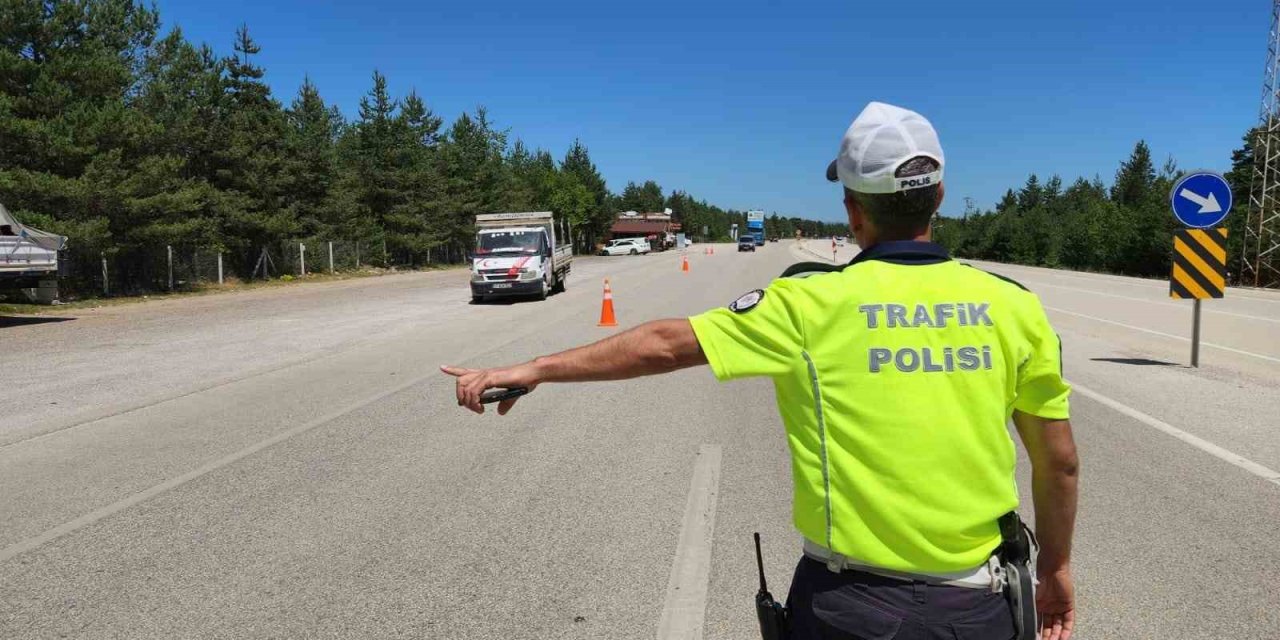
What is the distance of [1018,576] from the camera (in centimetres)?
168

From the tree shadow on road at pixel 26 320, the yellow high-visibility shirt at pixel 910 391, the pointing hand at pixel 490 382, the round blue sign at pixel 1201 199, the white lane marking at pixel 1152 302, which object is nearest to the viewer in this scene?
the yellow high-visibility shirt at pixel 910 391

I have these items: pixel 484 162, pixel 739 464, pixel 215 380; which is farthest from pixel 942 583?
pixel 484 162

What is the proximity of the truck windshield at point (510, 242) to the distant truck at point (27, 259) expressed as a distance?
10.6 m

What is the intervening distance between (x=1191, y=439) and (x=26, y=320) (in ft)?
73.5

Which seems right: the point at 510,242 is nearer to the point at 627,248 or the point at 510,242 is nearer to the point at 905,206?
the point at 905,206

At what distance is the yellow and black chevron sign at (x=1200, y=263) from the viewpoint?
1098cm

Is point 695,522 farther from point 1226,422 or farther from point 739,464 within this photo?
point 1226,422

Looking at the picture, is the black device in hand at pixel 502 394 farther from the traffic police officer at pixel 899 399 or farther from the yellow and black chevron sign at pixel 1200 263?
the yellow and black chevron sign at pixel 1200 263

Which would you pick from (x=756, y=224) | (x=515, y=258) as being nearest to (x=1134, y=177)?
(x=756, y=224)

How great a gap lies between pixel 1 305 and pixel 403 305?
9.98 metres

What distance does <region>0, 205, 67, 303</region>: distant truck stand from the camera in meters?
16.0

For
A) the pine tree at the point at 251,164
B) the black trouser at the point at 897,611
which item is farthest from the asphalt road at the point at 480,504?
the pine tree at the point at 251,164

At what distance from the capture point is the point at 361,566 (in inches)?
165

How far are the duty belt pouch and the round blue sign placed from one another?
10.8 m
